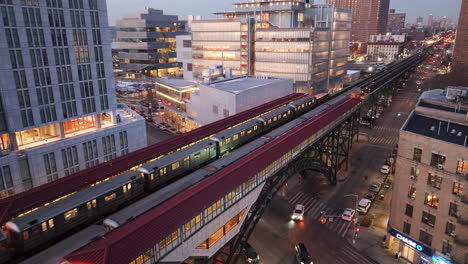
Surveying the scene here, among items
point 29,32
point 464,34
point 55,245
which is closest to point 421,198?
point 55,245

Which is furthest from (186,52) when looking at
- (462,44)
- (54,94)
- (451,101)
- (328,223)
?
(462,44)

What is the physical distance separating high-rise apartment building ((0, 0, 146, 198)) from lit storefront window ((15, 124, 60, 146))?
14 cm

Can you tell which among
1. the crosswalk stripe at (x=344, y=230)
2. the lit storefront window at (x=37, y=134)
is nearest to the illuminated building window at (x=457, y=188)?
the crosswalk stripe at (x=344, y=230)

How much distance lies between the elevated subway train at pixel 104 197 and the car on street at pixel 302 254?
52.4ft

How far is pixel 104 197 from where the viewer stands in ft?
94.4

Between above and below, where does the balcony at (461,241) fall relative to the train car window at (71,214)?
below

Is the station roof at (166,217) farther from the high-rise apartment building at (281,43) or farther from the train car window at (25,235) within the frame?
the high-rise apartment building at (281,43)

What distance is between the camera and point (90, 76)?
53375 mm

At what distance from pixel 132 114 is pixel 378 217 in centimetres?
4783

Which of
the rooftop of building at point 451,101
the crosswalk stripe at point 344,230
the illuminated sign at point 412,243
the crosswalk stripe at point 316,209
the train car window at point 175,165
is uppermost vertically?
the rooftop of building at point 451,101

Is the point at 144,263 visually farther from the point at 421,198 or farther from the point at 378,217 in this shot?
the point at 378,217

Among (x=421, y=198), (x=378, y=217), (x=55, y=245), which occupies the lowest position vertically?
(x=378, y=217)

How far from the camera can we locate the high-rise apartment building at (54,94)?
144 feet

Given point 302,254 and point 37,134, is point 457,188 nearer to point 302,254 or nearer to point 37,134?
point 302,254
